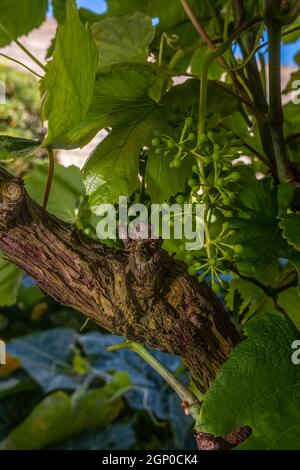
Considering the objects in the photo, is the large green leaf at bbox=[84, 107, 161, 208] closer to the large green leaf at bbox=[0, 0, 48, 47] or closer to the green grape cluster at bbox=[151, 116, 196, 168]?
the green grape cluster at bbox=[151, 116, 196, 168]

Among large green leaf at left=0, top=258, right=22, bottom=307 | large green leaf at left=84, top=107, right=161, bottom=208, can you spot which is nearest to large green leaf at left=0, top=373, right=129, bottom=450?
large green leaf at left=0, top=258, right=22, bottom=307

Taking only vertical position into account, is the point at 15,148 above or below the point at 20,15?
below

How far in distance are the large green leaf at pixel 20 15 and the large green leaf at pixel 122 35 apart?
0.08 metres

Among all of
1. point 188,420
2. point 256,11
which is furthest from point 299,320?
point 188,420

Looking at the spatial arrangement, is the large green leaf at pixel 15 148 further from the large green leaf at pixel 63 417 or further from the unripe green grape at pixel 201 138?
the large green leaf at pixel 63 417

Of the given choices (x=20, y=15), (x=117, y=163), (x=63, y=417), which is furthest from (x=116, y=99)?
(x=63, y=417)

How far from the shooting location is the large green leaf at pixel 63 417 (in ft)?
3.59

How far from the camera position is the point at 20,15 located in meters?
0.42

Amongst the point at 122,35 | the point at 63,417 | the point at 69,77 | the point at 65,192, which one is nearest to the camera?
the point at 69,77

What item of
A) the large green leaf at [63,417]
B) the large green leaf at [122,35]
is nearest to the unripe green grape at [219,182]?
the large green leaf at [122,35]

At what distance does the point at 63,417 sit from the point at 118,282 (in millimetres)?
916

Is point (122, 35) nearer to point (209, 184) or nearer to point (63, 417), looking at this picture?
point (209, 184)

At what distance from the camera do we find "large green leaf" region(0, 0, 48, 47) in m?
0.41
